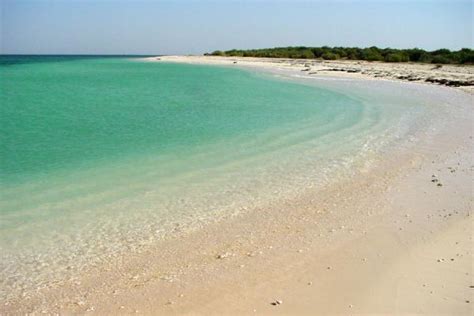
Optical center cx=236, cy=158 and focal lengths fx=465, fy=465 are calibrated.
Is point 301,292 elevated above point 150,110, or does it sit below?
below

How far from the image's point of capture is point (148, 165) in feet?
39.6

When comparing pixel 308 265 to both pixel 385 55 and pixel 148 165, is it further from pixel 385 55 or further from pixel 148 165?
pixel 385 55

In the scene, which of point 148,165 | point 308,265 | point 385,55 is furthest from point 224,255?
point 385,55

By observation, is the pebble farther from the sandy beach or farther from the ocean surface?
the ocean surface

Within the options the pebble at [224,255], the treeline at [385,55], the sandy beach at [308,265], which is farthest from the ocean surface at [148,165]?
the treeline at [385,55]

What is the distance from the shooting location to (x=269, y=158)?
42.3ft

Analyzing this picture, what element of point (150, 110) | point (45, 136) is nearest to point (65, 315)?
point (45, 136)

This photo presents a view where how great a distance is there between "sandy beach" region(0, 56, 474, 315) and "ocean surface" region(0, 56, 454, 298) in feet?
1.73

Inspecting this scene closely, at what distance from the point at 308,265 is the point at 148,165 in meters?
6.45

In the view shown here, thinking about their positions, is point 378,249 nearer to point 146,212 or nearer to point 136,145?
point 146,212

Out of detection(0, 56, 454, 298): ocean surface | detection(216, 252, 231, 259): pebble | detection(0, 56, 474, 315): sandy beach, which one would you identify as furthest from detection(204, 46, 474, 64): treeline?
detection(216, 252, 231, 259): pebble

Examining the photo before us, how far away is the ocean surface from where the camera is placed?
24.8 feet

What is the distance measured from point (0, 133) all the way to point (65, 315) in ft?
44.4

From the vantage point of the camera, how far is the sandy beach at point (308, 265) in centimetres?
565
